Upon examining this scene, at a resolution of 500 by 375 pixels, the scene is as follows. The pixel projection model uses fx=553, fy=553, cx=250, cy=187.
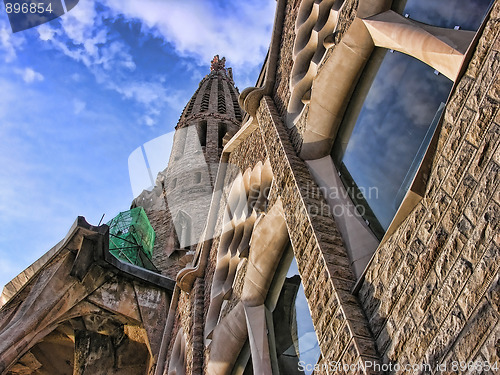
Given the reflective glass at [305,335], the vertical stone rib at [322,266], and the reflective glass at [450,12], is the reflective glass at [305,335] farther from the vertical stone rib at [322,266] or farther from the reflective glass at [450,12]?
the reflective glass at [450,12]

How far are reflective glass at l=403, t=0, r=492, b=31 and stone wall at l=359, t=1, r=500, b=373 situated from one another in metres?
0.62

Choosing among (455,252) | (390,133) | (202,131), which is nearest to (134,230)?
(202,131)

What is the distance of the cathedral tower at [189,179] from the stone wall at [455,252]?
1123 centimetres

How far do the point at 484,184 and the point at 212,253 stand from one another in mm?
6480

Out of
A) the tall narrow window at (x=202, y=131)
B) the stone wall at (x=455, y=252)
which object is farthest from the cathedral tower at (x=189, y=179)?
the stone wall at (x=455, y=252)

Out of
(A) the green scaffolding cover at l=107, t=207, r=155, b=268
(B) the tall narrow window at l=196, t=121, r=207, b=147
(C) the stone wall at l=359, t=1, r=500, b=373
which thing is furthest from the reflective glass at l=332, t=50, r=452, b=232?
(B) the tall narrow window at l=196, t=121, r=207, b=147

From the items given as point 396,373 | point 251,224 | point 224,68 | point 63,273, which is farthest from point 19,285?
point 224,68

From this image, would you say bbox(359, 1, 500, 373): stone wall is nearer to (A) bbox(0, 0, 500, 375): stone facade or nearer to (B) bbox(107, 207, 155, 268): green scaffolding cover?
(A) bbox(0, 0, 500, 375): stone facade

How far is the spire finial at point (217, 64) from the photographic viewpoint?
4647 centimetres

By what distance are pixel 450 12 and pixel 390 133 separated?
104cm

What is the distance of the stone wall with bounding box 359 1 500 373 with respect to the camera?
104 inches

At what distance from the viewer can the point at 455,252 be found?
9.58 feet

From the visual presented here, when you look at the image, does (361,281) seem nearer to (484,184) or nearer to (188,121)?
A: (484,184)

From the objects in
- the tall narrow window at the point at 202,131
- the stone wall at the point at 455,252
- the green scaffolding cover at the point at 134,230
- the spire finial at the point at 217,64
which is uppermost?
the spire finial at the point at 217,64
